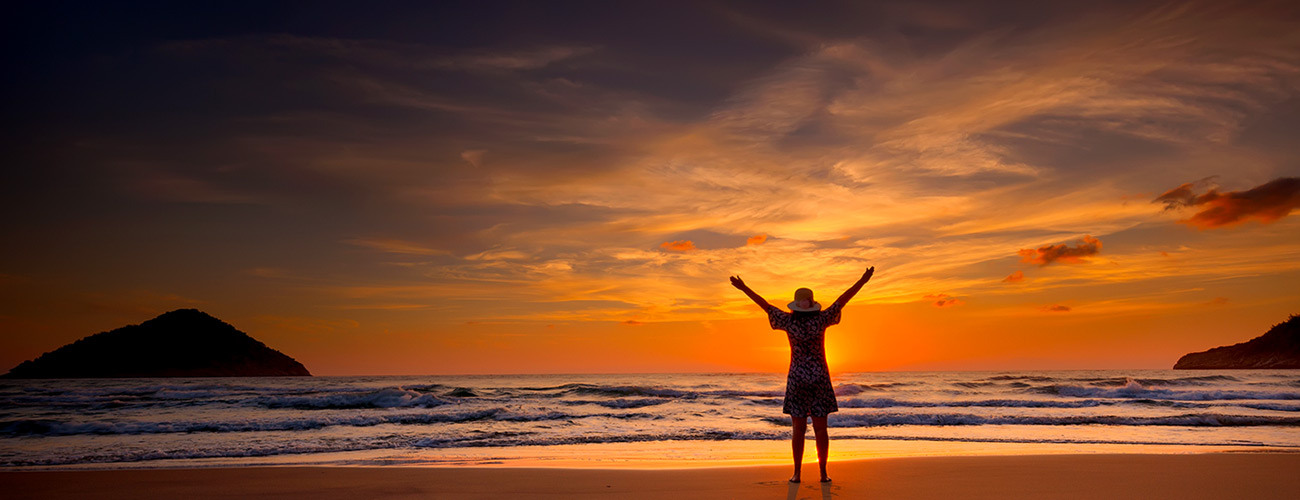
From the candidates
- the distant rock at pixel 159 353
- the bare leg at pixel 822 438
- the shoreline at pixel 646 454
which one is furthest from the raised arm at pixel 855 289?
the distant rock at pixel 159 353

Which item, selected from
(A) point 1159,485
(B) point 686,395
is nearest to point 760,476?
(A) point 1159,485

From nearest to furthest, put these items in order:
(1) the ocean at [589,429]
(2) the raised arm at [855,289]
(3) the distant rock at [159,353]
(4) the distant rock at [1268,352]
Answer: (2) the raised arm at [855,289] < (1) the ocean at [589,429] < (3) the distant rock at [159,353] < (4) the distant rock at [1268,352]

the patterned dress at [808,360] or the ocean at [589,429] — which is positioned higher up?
the patterned dress at [808,360]

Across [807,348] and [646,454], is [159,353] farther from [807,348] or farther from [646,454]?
[807,348]

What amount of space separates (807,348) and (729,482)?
1938 mm

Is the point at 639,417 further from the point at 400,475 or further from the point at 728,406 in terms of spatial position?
the point at 400,475

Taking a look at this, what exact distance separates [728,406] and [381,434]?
13.6 meters

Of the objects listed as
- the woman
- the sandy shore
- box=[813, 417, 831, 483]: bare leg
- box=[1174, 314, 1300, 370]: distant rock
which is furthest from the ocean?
box=[1174, 314, 1300, 370]: distant rock

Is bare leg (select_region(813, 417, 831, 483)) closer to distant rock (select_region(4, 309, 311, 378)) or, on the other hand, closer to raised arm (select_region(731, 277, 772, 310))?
raised arm (select_region(731, 277, 772, 310))

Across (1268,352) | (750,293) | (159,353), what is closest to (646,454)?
(750,293)

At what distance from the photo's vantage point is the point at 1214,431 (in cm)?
1684

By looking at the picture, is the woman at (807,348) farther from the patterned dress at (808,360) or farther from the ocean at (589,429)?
the ocean at (589,429)

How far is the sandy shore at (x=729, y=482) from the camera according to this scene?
23.1 ft

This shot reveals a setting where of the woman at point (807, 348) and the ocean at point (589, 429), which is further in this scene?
the ocean at point (589, 429)
